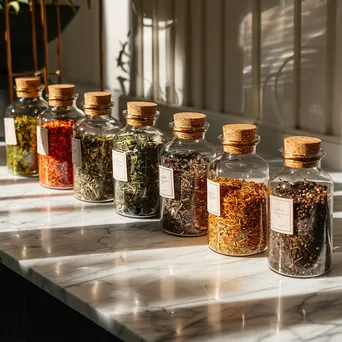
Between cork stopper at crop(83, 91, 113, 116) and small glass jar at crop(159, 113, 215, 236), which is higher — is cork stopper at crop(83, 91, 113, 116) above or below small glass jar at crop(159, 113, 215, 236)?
above

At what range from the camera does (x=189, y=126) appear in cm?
149

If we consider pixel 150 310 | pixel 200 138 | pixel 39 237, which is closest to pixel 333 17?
pixel 200 138

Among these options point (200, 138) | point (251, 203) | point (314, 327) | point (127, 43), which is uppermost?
point (127, 43)

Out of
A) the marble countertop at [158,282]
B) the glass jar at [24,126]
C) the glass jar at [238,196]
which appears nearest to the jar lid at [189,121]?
the glass jar at [238,196]

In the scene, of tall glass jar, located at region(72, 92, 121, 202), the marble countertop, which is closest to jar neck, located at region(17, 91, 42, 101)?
tall glass jar, located at region(72, 92, 121, 202)

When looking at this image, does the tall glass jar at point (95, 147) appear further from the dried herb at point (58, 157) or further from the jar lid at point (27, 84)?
the jar lid at point (27, 84)

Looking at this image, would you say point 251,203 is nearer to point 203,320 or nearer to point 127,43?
point 203,320

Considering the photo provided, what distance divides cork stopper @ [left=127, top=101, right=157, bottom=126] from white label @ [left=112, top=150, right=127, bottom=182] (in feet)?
0.24

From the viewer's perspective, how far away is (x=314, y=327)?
1.09 m

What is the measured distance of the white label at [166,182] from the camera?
149 centimetres

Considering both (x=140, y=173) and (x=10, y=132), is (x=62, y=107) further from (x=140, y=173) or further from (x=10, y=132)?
(x=140, y=173)

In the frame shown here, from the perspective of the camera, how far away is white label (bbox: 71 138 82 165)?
1.75 m

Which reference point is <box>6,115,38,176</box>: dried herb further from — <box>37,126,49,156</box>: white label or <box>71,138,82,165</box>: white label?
<box>71,138,82,165</box>: white label

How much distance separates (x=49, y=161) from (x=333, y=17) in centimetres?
84
